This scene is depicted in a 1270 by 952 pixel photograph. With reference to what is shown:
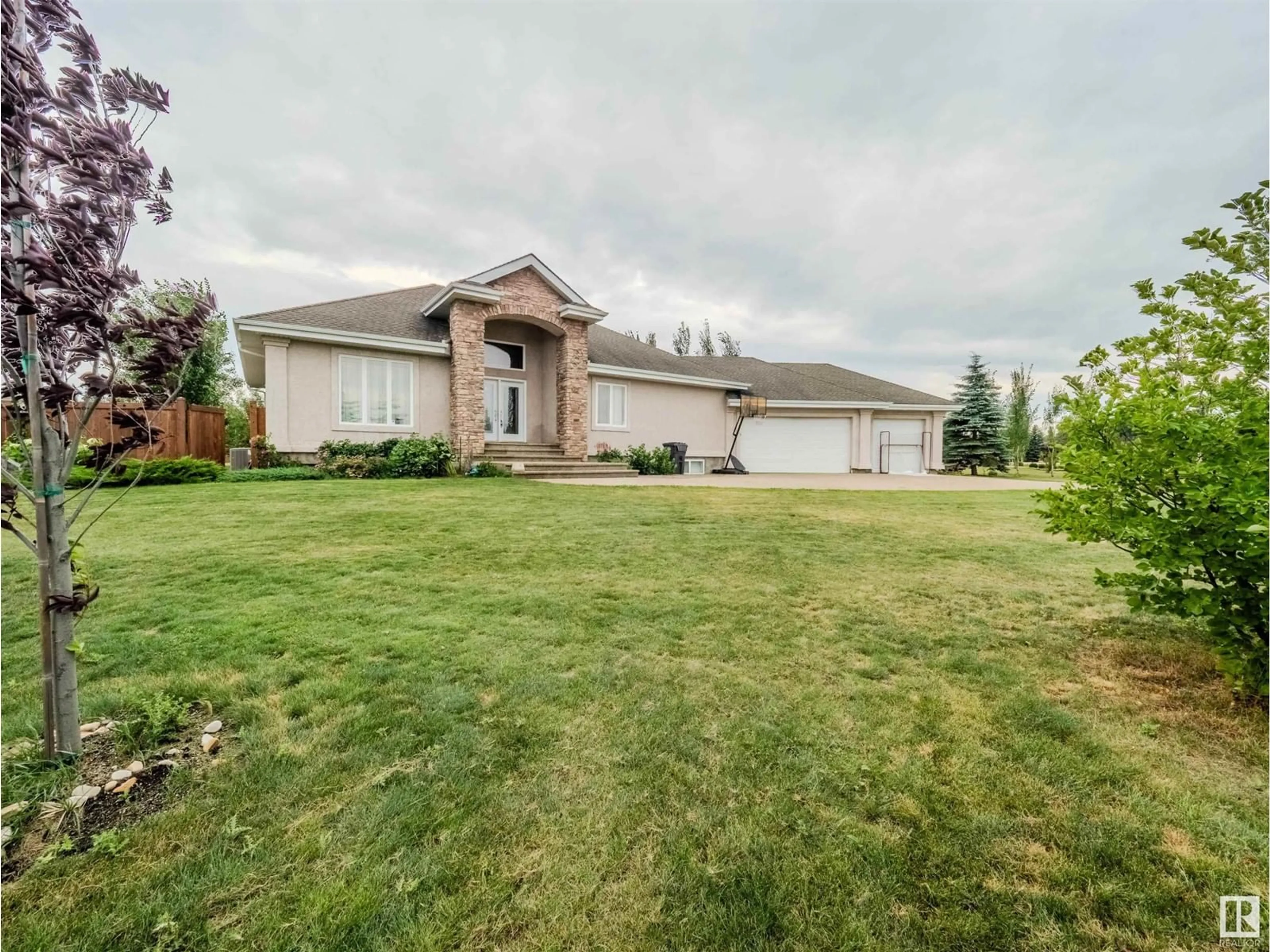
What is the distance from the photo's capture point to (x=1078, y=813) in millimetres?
1771

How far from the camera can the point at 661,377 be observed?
16562 mm

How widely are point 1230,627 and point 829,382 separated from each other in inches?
802

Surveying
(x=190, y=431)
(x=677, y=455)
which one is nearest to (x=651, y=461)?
Result: (x=677, y=455)

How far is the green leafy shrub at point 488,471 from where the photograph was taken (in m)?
12.4

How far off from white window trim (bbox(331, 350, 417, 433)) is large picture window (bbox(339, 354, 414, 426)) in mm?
11

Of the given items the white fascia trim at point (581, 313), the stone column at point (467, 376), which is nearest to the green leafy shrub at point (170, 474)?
the stone column at point (467, 376)

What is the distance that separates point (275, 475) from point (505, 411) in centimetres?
609

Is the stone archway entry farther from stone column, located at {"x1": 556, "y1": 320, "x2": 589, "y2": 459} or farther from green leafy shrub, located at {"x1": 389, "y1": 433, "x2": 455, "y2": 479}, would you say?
green leafy shrub, located at {"x1": 389, "y1": 433, "x2": 455, "y2": 479}

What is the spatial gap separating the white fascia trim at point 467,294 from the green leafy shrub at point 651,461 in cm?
603

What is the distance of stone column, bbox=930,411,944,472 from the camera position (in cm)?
2062

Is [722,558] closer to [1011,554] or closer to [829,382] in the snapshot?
[1011,554]

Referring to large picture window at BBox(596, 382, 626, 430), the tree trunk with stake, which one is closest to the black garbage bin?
large picture window at BBox(596, 382, 626, 430)

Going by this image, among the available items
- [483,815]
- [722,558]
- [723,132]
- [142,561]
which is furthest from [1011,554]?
[723,132]

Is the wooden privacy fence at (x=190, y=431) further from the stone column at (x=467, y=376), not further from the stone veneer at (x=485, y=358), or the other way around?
the stone veneer at (x=485, y=358)
